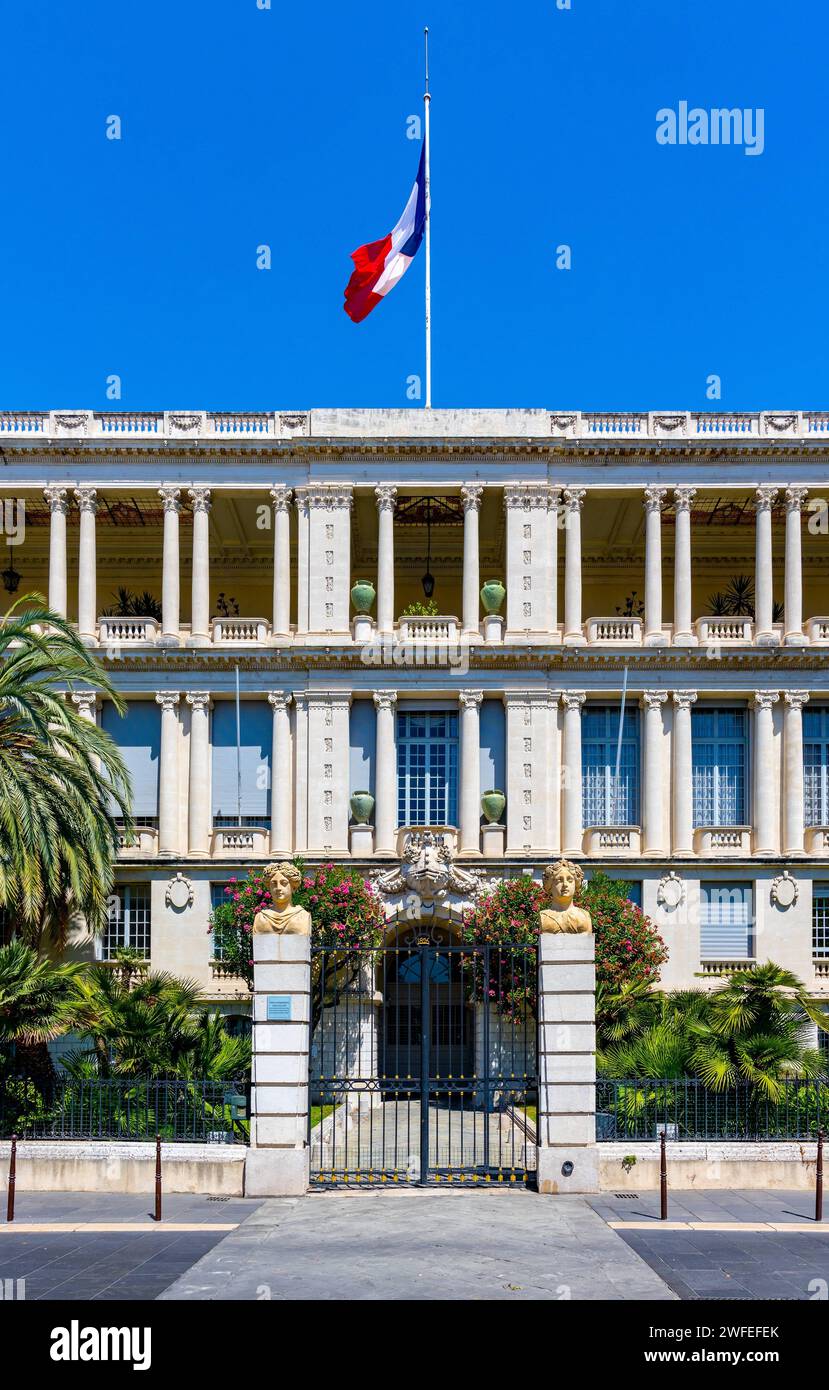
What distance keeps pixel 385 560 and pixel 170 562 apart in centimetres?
649

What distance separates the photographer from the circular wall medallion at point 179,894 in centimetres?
3916

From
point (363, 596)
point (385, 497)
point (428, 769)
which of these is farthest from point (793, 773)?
point (385, 497)

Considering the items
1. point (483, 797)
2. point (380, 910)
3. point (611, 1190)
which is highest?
point (483, 797)

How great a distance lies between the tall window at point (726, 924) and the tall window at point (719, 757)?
2770mm

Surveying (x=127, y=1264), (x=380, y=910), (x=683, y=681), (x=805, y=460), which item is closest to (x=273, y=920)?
(x=127, y=1264)

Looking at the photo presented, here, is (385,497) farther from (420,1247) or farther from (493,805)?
(420,1247)

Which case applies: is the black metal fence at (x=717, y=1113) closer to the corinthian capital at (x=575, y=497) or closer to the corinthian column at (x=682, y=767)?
the corinthian column at (x=682, y=767)

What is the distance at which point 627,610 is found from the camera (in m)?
44.4

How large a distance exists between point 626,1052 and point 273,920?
25.6ft

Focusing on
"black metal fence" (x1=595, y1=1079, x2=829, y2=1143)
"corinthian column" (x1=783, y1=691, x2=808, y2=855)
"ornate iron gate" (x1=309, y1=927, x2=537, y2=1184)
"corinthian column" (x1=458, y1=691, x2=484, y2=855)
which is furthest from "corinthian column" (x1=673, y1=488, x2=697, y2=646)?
"black metal fence" (x1=595, y1=1079, x2=829, y2=1143)

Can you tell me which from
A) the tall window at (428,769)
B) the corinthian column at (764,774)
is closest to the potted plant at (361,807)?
the tall window at (428,769)

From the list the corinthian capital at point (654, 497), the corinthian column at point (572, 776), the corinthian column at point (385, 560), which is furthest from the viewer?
the corinthian capital at point (654, 497)

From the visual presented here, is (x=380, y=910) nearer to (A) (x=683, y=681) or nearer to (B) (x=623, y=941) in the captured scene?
(B) (x=623, y=941)

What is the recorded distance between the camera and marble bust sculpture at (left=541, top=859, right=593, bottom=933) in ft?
65.7
